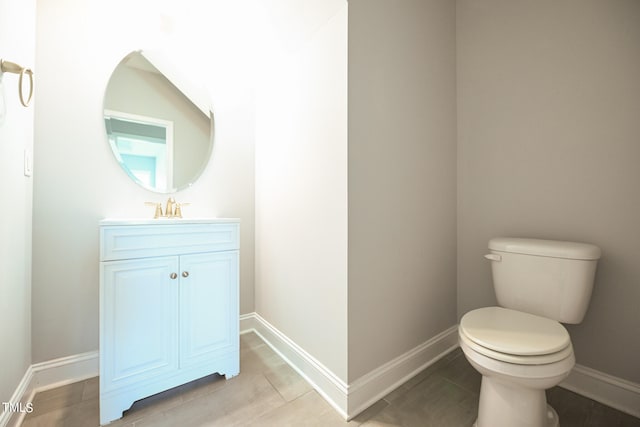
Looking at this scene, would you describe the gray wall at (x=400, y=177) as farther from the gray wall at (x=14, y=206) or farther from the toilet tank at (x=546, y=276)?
the gray wall at (x=14, y=206)

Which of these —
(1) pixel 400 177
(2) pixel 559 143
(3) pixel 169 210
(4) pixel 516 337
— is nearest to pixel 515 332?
(4) pixel 516 337

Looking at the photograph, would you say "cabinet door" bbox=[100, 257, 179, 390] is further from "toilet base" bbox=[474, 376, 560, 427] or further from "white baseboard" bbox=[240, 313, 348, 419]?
"toilet base" bbox=[474, 376, 560, 427]

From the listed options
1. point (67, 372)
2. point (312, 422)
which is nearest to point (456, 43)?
point (312, 422)

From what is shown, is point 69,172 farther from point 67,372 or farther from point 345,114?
point 345,114

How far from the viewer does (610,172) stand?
125 centimetres

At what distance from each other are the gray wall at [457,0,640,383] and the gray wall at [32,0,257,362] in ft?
5.05

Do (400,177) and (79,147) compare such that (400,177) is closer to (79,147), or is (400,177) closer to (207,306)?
(207,306)

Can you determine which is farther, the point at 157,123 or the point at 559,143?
the point at 157,123

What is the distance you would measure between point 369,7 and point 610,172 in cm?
143

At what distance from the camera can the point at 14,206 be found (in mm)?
1138

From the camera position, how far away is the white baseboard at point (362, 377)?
1229mm

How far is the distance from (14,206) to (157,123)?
81cm

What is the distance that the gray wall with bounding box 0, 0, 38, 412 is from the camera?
3.42 feet

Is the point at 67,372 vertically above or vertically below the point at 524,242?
below
